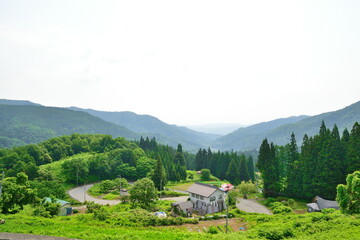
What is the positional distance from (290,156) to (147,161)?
143 ft

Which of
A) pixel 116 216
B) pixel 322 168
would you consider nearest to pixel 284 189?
pixel 322 168

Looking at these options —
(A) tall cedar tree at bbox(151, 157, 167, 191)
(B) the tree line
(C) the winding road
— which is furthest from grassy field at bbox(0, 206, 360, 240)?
(A) tall cedar tree at bbox(151, 157, 167, 191)

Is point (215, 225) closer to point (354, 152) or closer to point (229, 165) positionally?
point (354, 152)

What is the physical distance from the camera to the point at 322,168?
42.4m

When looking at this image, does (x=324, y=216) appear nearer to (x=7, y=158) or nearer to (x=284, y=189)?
(x=284, y=189)

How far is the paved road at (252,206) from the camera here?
4021cm

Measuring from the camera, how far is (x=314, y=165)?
44.6 m

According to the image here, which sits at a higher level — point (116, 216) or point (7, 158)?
point (7, 158)

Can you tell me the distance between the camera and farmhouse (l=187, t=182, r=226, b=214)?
3909 cm

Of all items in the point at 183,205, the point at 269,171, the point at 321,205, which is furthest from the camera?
the point at 269,171

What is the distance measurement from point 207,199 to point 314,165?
76.7 feet

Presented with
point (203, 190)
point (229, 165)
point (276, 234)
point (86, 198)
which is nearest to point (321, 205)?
point (203, 190)

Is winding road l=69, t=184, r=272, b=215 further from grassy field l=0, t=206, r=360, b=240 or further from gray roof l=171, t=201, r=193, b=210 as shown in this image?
grassy field l=0, t=206, r=360, b=240

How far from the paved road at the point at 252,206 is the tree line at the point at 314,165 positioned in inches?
233
